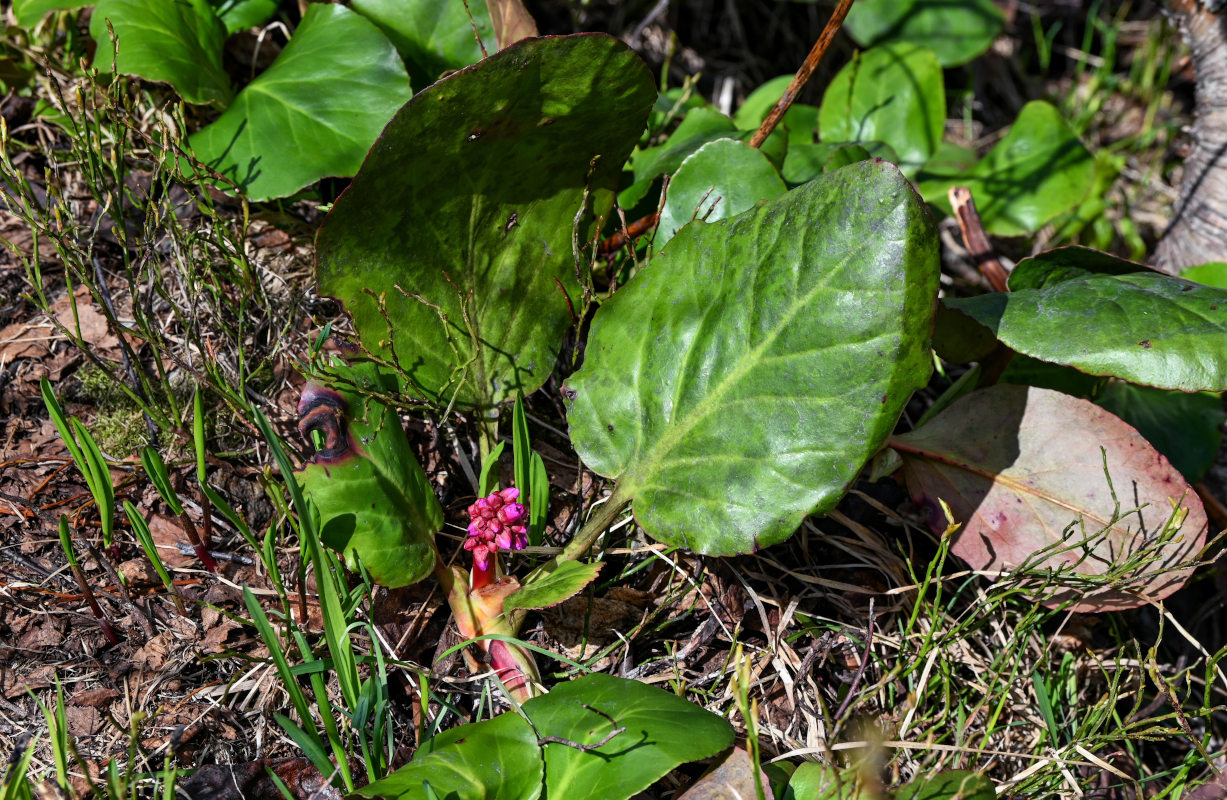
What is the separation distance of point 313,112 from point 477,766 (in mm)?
1307

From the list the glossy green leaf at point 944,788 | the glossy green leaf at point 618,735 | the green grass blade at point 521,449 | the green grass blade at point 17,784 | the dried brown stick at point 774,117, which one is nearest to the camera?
the green grass blade at point 17,784

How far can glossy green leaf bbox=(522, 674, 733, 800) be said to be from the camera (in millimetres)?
1182

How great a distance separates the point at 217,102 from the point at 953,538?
177cm

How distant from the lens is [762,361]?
1403mm

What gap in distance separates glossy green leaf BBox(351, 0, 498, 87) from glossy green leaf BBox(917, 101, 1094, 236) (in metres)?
1.24

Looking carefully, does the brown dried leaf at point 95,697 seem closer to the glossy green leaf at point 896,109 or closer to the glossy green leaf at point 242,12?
the glossy green leaf at point 242,12

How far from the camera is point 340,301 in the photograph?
5.04 feet

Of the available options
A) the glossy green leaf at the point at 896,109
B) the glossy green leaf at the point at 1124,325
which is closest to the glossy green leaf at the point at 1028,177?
the glossy green leaf at the point at 896,109

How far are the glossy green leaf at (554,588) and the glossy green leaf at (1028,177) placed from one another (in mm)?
1509

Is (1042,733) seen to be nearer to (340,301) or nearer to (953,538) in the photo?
(953,538)

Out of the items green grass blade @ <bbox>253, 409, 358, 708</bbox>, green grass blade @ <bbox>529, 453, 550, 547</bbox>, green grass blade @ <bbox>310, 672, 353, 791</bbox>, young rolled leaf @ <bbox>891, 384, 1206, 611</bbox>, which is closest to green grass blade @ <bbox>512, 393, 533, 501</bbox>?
green grass blade @ <bbox>529, 453, 550, 547</bbox>

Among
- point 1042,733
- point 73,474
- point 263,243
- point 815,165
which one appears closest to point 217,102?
point 263,243

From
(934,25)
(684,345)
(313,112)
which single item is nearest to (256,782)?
(684,345)

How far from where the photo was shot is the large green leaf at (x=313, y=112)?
1744mm
